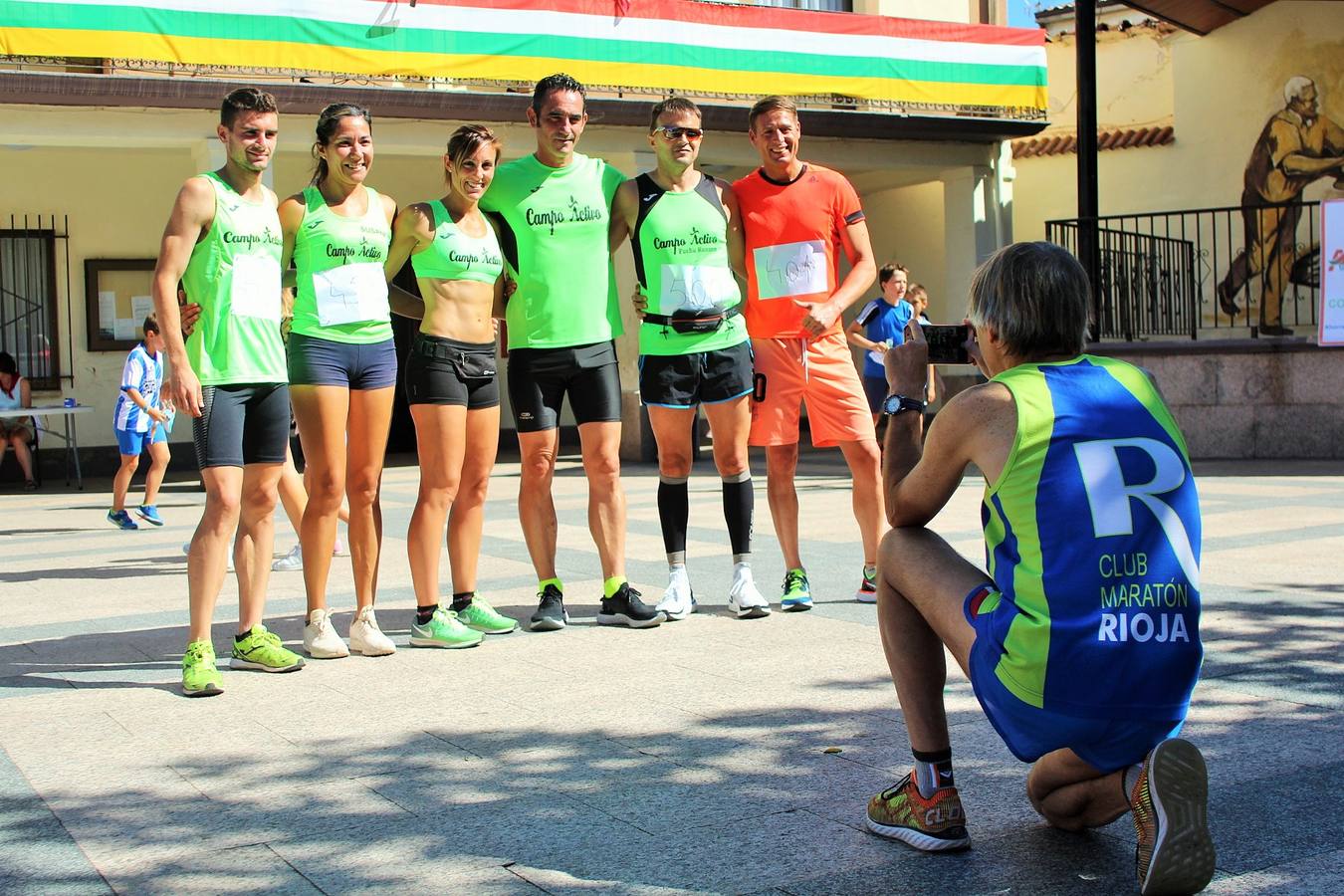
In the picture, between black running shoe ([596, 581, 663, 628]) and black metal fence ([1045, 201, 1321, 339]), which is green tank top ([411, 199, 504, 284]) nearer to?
black running shoe ([596, 581, 663, 628])

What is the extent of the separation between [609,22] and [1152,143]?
8162 millimetres

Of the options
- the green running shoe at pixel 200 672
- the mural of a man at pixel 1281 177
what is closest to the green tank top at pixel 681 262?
the green running shoe at pixel 200 672

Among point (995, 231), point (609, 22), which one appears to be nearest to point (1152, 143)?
point (995, 231)

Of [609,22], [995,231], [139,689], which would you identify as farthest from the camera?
[995,231]

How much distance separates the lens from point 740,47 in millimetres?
15727

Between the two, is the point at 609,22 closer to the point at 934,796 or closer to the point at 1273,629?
the point at 1273,629

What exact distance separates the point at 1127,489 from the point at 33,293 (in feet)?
53.1

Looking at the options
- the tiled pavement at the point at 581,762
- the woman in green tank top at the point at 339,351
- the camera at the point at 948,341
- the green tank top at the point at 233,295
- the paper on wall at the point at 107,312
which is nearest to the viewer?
the tiled pavement at the point at 581,762

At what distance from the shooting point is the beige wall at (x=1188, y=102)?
17.6m

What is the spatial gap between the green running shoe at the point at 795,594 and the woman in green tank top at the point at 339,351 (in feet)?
5.62

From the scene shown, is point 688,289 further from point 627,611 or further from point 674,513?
point 627,611

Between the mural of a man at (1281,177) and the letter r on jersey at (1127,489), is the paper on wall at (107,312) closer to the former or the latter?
the mural of a man at (1281,177)

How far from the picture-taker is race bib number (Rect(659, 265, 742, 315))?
6.11 meters

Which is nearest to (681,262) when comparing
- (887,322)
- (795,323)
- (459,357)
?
(795,323)
